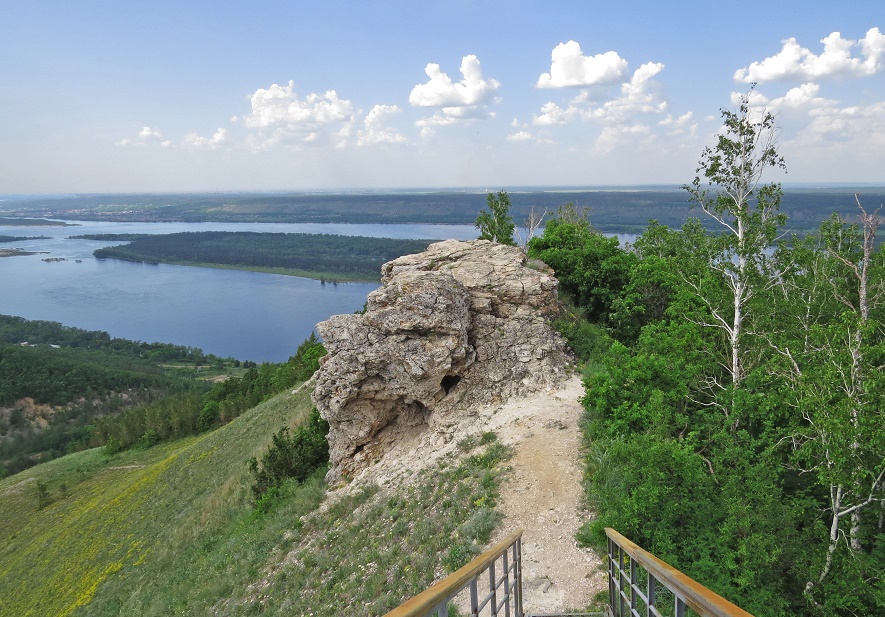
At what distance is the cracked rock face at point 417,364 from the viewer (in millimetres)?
15914

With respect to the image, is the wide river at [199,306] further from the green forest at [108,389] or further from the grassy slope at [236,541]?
the grassy slope at [236,541]

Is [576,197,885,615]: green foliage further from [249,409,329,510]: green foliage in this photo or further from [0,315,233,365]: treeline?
[0,315,233,365]: treeline

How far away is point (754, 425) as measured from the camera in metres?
10.7

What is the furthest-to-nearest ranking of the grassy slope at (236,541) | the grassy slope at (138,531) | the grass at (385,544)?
the grassy slope at (138,531) → the grassy slope at (236,541) → the grass at (385,544)

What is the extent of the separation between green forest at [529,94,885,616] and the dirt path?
46 centimetres

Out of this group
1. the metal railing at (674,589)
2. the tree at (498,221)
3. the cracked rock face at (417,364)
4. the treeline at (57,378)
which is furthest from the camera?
the treeline at (57,378)

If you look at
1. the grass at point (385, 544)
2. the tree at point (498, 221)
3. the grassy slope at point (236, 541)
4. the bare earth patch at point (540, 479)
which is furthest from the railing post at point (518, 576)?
the tree at point (498, 221)

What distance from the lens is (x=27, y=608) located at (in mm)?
18969

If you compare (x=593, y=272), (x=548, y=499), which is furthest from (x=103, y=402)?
(x=548, y=499)

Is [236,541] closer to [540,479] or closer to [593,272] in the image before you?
[540,479]

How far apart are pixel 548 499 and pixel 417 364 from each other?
Answer: 6.34m

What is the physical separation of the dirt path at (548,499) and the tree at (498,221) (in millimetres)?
19508

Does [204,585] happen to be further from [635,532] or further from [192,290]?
[192,290]

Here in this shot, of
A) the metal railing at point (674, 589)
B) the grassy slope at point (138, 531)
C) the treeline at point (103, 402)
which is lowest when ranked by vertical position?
the treeline at point (103, 402)
